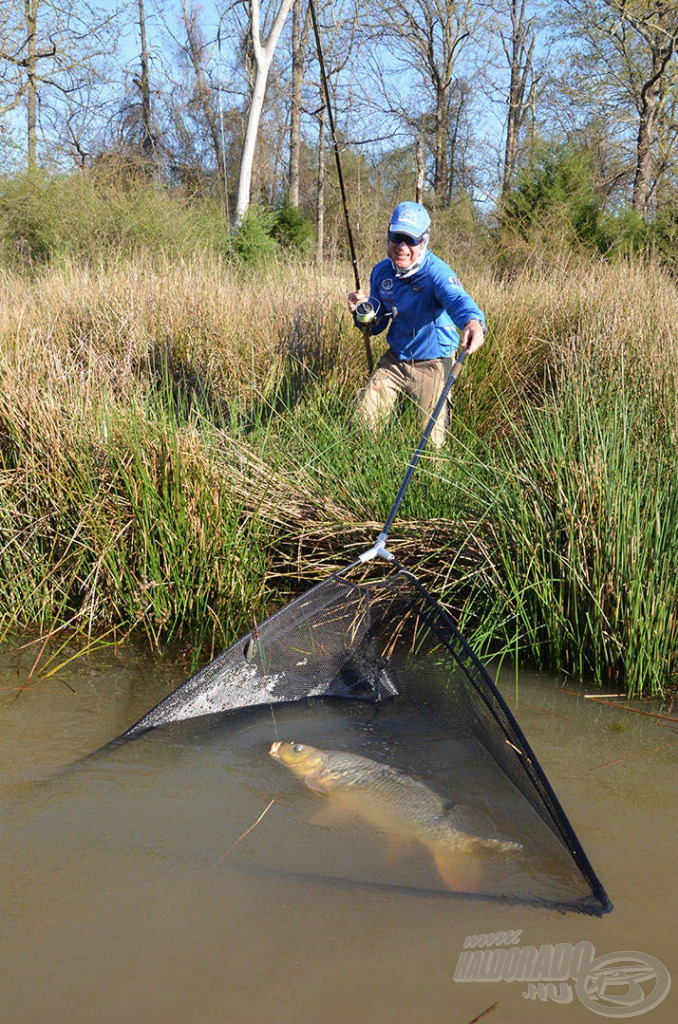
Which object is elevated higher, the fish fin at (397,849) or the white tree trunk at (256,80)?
the white tree trunk at (256,80)

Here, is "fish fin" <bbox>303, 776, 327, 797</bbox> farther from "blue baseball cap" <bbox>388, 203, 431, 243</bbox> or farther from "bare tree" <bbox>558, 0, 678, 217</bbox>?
"bare tree" <bbox>558, 0, 678, 217</bbox>

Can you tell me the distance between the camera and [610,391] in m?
3.93

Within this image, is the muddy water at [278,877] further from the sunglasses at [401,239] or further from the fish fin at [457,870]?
the sunglasses at [401,239]

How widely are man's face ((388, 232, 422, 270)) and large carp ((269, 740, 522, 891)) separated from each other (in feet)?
10.3

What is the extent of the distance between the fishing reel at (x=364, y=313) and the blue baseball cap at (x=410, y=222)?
44 cm

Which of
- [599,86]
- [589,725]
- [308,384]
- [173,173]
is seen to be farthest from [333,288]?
[173,173]

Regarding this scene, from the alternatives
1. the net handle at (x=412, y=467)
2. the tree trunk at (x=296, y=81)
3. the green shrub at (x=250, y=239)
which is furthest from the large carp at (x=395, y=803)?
the tree trunk at (x=296, y=81)

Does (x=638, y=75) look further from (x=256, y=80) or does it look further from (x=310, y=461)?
(x=310, y=461)

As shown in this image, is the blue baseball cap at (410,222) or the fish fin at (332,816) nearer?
the fish fin at (332,816)

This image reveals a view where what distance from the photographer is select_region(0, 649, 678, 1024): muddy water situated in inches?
75.8

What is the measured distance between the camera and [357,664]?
333 cm

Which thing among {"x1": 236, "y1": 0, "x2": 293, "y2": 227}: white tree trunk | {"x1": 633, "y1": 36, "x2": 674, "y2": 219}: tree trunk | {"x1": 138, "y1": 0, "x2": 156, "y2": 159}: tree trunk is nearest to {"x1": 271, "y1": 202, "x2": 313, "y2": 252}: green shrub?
{"x1": 236, "y1": 0, "x2": 293, "y2": 227}: white tree trunk

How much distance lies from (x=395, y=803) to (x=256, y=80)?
1856 centimetres

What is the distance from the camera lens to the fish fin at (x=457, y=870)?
2250 mm
